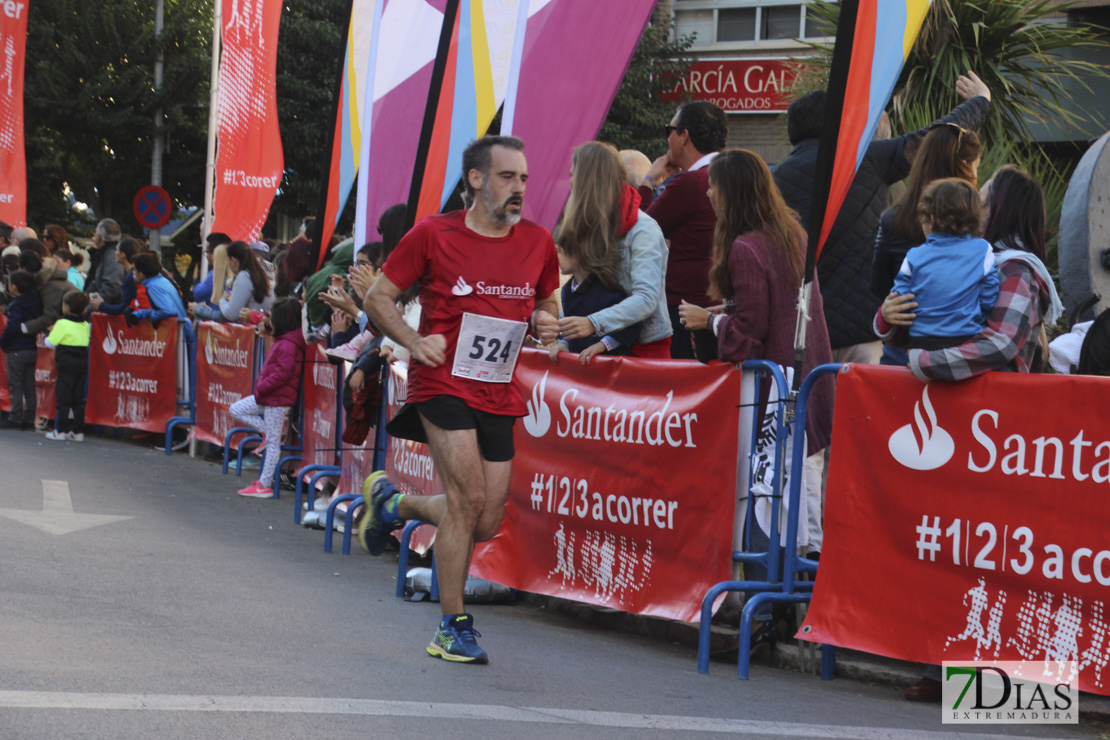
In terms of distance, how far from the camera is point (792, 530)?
18.6 feet

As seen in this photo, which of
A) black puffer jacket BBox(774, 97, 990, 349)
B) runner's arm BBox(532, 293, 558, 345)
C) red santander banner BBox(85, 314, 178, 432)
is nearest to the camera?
runner's arm BBox(532, 293, 558, 345)

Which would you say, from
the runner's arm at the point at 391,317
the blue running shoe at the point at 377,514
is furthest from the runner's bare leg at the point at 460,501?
the blue running shoe at the point at 377,514

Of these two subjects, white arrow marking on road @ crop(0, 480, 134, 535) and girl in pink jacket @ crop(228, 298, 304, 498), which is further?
girl in pink jacket @ crop(228, 298, 304, 498)

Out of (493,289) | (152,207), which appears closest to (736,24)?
(152,207)

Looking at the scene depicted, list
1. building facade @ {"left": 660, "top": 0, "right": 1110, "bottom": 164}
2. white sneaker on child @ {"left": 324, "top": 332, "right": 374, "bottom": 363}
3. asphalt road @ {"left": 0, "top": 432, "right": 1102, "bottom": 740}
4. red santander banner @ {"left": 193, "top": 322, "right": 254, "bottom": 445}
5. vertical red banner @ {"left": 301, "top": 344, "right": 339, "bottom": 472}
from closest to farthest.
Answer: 1. asphalt road @ {"left": 0, "top": 432, "right": 1102, "bottom": 740}
2. white sneaker on child @ {"left": 324, "top": 332, "right": 374, "bottom": 363}
3. vertical red banner @ {"left": 301, "top": 344, "right": 339, "bottom": 472}
4. red santander banner @ {"left": 193, "top": 322, "right": 254, "bottom": 445}
5. building facade @ {"left": 660, "top": 0, "right": 1110, "bottom": 164}

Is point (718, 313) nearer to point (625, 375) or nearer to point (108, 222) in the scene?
point (625, 375)

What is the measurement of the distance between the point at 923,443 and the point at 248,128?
11.5 metres

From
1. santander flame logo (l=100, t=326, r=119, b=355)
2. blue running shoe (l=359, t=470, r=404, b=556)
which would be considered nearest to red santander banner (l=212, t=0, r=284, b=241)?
santander flame logo (l=100, t=326, r=119, b=355)

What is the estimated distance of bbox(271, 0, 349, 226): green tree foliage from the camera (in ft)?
92.9

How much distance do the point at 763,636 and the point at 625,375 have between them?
134cm

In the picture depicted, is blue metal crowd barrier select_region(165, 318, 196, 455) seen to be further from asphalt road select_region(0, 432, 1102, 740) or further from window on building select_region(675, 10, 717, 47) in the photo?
window on building select_region(675, 10, 717, 47)

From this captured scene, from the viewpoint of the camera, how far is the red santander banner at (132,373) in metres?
14.4

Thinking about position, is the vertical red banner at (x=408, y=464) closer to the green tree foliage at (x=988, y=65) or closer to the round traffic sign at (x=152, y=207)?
the green tree foliage at (x=988, y=65)

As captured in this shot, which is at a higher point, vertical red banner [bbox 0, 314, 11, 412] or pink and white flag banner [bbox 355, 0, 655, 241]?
pink and white flag banner [bbox 355, 0, 655, 241]
